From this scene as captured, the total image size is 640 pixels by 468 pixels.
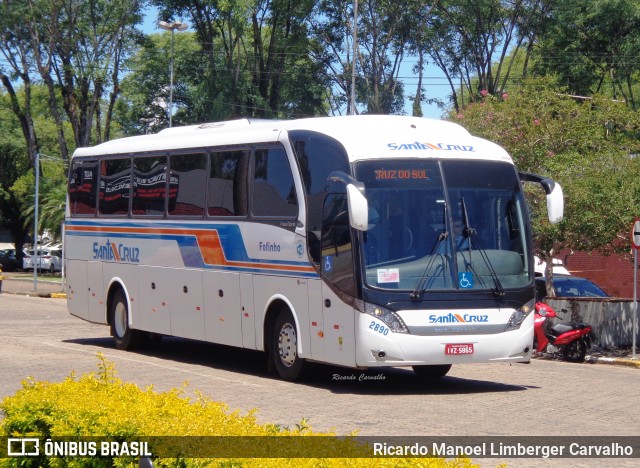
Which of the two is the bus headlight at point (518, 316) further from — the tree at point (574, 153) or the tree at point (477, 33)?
the tree at point (477, 33)

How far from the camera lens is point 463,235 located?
1423 cm

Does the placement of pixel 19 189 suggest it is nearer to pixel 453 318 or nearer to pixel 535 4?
pixel 535 4

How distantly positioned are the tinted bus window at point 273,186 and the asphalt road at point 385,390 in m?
2.48

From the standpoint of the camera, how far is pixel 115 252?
66.8 feet

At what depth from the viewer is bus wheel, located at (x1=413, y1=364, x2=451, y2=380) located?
16.2m

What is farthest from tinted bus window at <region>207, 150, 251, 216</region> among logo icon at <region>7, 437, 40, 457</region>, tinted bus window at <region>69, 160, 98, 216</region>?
logo icon at <region>7, 437, 40, 457</region>

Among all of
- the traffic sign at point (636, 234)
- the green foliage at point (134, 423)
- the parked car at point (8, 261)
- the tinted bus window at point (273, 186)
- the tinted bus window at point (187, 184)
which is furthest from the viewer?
the parked car at point (8, 261)

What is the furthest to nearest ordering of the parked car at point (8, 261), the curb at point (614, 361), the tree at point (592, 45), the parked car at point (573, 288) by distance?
the parked car at point (8, 261), the tree at point (592, 45), the parked car at point (573, 288), the curb at point (614, 361)

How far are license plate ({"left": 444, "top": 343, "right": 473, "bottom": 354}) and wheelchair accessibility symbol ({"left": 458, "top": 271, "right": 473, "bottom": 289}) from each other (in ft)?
2.46

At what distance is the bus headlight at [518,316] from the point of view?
1430 centimetres

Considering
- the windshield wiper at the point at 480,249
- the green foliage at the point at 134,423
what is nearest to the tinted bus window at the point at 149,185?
the windshield wiper at the point at 480,249

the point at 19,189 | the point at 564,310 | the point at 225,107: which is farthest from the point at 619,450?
the point at 19,189

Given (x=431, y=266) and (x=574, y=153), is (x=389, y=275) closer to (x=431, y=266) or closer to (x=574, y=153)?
(x=431, y=266)

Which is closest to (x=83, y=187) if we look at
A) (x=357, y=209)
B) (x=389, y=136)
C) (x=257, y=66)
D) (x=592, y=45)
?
(x=389, y=136)
